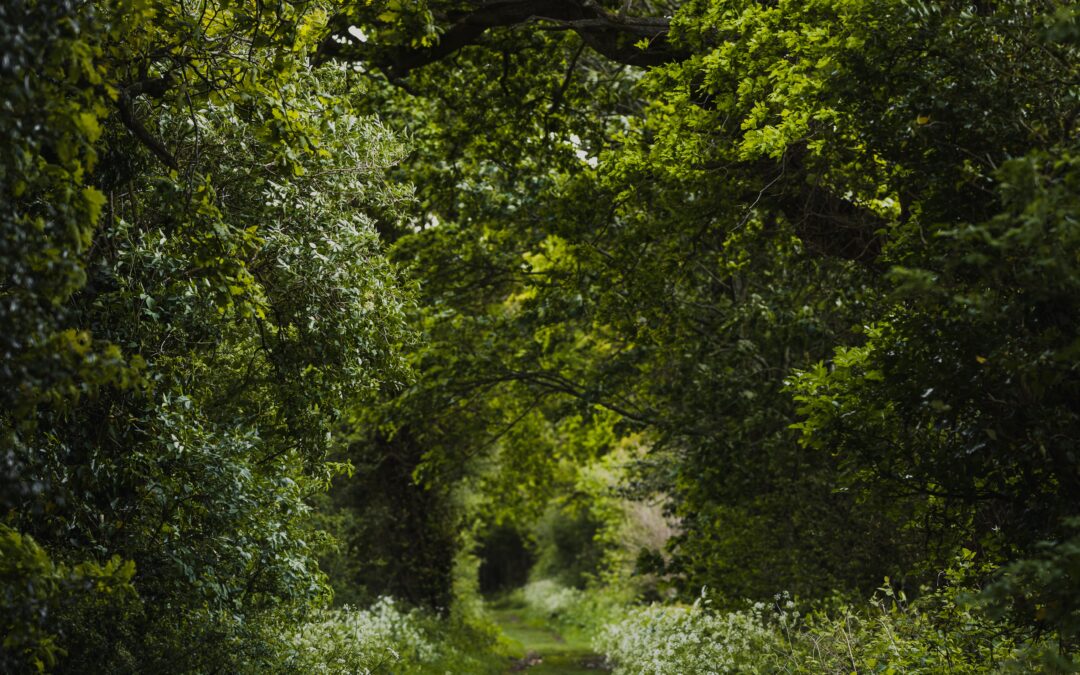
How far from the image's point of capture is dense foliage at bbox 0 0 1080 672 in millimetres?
4195

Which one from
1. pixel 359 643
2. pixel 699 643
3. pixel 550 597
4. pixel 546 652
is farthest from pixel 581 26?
pixel 550 597

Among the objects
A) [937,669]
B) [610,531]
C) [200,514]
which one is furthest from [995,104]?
[610,531]

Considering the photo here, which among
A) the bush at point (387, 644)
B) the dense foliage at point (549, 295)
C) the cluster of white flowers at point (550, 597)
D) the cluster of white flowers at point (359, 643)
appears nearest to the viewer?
the dense foliage at point (549, 295)

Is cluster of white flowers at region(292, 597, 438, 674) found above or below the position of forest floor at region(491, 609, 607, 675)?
above

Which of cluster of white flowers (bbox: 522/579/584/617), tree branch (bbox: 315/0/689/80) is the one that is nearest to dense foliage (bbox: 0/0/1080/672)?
tree branch (bbox: 315/0/689/80)

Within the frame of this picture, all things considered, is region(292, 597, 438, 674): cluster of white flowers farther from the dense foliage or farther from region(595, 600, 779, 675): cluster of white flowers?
region(595, 600, 779, 675): cluster of white flowers

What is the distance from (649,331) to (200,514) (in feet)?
21.4

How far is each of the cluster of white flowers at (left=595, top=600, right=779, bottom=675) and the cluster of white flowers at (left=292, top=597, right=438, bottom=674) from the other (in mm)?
3175

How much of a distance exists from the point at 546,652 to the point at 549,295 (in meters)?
14.1

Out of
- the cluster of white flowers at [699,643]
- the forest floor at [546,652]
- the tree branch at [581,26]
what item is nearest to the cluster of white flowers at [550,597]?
the forest floor at [546,652]

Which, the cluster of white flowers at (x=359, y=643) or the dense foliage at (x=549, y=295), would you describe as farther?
the cluster of white flowers at (x=359, y=643)

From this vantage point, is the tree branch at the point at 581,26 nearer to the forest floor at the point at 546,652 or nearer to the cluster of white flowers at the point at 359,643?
the cluster of white flowers at the point at 359,643

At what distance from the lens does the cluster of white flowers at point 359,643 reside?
378 inches

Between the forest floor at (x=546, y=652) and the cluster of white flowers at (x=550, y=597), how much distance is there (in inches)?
26.6
